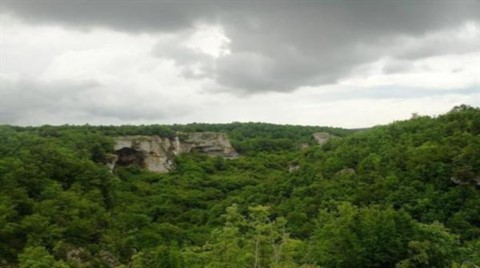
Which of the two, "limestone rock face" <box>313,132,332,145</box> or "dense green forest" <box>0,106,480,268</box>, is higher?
"limestone rock face" <box>313,132,332,145</box>

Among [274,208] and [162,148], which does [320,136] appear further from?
[274,208]

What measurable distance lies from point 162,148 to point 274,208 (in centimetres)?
3951

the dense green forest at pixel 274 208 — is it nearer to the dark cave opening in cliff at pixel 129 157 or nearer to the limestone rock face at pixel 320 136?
the dark cave opening in cliff at pixel 129 157

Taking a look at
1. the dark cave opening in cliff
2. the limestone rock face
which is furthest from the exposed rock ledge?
the limestone rock face

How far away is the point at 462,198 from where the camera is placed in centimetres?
4778

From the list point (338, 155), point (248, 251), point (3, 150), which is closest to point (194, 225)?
point (338, 155)

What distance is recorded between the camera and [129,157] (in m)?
91.7

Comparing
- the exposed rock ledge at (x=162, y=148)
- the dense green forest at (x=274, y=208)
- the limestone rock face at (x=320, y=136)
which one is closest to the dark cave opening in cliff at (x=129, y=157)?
the exposed rock ledge at (x=162, y=148)

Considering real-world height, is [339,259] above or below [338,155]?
below

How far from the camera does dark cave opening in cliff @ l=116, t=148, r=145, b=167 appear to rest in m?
89.9

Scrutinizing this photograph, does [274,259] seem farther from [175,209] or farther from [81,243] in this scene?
[175,209]

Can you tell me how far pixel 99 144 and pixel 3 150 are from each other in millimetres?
23372

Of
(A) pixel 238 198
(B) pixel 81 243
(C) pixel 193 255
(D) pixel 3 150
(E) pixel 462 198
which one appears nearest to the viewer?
(C) pixel 193 255

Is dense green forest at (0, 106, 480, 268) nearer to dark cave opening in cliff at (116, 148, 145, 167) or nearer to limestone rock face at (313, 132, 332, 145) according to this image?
dark cave opening in cliff at (116, 148, 145, 167)
